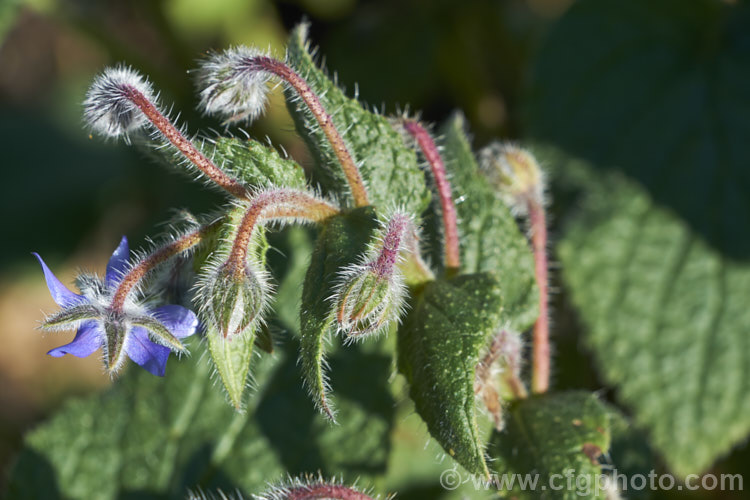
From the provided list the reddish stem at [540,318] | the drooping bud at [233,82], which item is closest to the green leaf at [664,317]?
the reddish stem at [540,318]

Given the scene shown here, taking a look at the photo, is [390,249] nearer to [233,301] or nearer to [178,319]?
[233,301]

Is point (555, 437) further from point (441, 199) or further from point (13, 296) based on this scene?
point (13, 296)

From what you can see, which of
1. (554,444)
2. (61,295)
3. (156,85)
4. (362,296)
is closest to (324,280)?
(362,296)

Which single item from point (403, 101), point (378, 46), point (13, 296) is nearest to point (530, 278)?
point (403, 101)

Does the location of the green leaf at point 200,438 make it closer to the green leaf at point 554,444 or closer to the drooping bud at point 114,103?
the green leaf at point 554,444

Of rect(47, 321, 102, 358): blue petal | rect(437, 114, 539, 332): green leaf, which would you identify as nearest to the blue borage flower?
rect(47, 321, 102, 358): blue petal

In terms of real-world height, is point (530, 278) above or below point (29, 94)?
below
